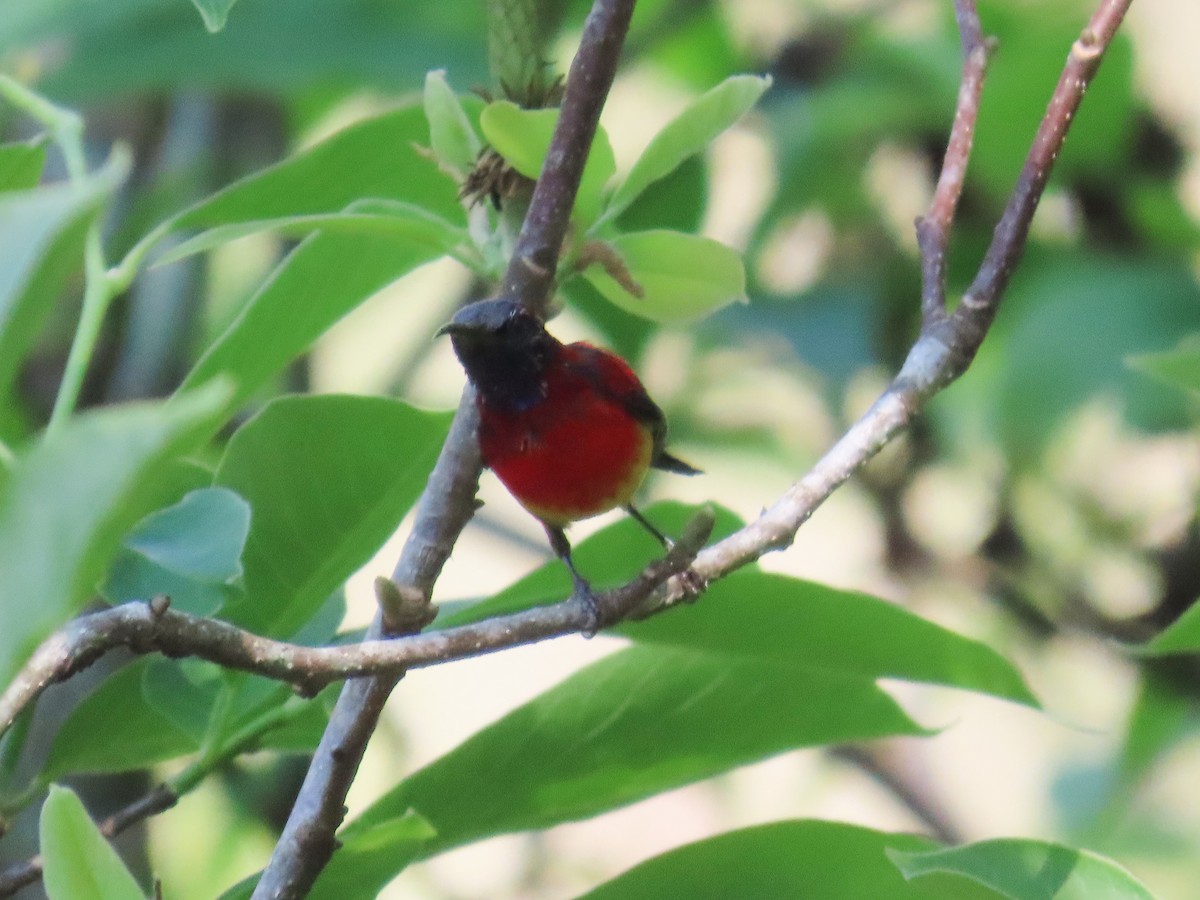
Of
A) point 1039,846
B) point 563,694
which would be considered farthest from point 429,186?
point 1039,846

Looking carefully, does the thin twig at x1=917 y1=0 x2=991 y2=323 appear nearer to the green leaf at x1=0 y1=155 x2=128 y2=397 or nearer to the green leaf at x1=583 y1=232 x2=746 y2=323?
the green leaf at x1=583 y1=232 x2=746 y2=323

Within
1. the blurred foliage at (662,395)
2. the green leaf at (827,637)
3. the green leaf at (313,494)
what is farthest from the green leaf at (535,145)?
the green leaf at (827,637)

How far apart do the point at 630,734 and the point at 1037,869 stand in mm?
349

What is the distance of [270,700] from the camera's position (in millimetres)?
1121

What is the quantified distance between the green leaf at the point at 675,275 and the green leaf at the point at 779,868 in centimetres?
41

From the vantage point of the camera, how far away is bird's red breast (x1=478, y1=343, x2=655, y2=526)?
1713mm

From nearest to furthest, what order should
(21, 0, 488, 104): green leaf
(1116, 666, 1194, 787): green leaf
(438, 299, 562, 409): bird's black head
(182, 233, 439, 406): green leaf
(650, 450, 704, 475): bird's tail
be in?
1. (182, 233, 439, 406): green leaf
2. (438, 299, 562, 409): bird's black head
3. (650, 450, 704, 475): bird's tail
4. (21, 0, 488, 104): green leaf
5. (1116, 666, 1194, 787): green leaf

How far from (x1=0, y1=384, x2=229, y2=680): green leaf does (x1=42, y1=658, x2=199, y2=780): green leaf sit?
64cm

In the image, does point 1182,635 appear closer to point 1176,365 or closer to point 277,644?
point 1176,365

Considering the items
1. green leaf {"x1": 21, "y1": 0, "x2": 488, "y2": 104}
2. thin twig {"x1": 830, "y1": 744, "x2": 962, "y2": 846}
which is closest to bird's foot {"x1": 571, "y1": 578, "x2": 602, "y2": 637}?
green leaf {"x1": 21, "y1": 0, "x2": 488, "y2": 104}

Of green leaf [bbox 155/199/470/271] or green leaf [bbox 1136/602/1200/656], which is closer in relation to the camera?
green leaf [bbox 155/199/470/271]

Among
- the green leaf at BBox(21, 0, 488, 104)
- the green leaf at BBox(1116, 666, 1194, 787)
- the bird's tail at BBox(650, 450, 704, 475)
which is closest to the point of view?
the bird's tail at BBox(650, 450, 704, 475)

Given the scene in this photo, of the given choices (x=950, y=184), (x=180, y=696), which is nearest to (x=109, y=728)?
(x=180, y=696)

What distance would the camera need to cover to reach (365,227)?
3.40ft
